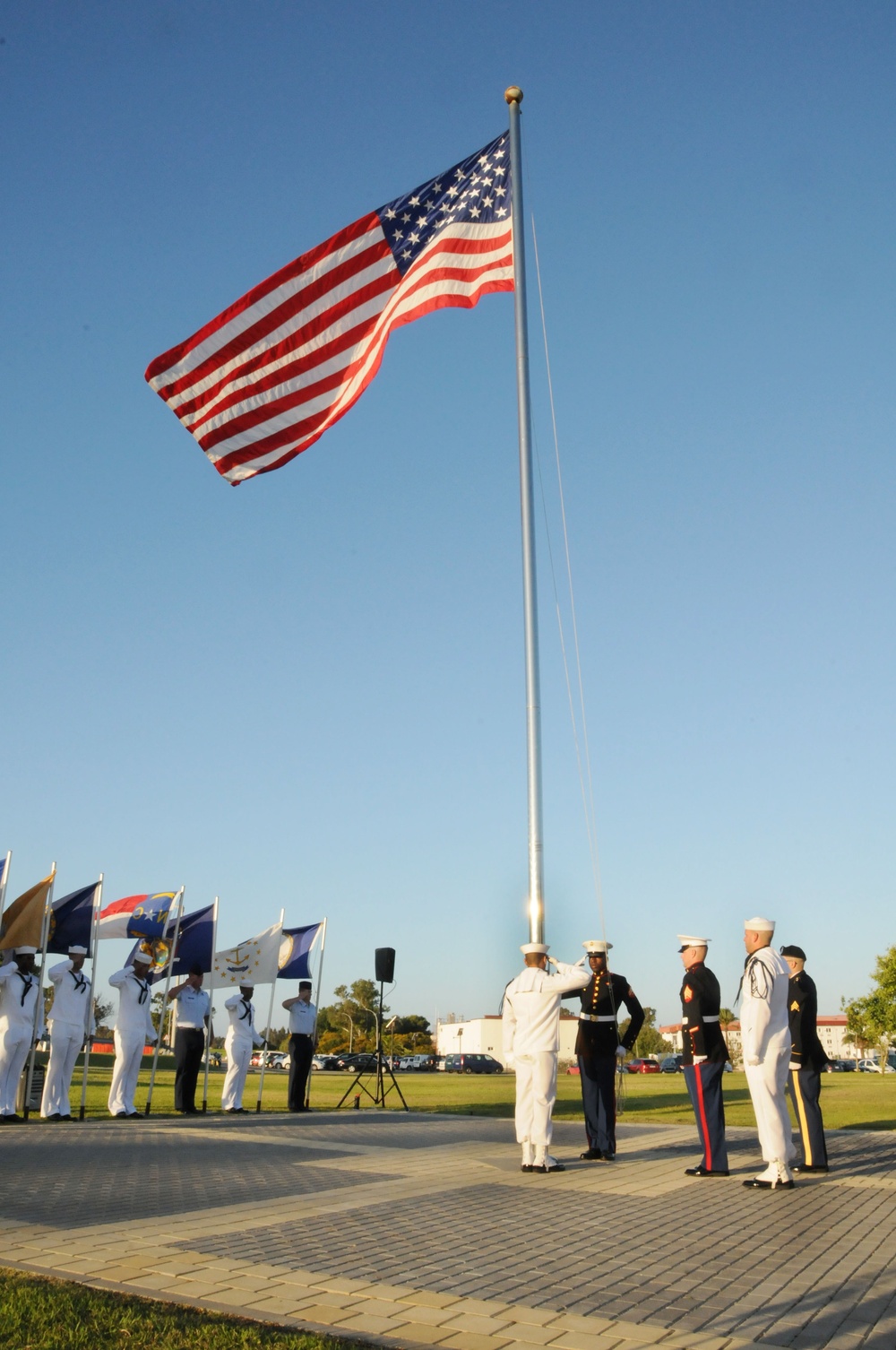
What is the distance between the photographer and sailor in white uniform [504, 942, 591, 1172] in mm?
9523

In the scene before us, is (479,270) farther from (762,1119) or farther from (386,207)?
(762,1119)

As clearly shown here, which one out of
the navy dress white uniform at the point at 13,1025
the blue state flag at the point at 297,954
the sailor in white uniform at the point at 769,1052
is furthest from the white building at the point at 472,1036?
the sailor in white uniform at the point at 769,1052

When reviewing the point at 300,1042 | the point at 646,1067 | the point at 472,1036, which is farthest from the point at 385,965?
the point at 472,1036

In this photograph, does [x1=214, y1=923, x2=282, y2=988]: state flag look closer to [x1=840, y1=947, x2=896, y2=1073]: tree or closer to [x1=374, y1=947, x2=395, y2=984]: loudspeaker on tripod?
[x1=374, y1=947, x2=395, y2=984]: loudspeaker on tripod

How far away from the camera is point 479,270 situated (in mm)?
11594

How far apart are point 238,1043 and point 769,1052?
10987 mm

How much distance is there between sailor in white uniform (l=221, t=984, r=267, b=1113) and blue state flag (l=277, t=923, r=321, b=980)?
699 millimetres

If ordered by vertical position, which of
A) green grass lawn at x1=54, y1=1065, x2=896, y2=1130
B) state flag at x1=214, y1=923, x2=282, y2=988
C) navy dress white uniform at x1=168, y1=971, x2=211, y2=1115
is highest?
state flag at x1=214, y1=923, x2=282, y2=988

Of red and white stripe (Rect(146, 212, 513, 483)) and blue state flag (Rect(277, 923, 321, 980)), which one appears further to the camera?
blue state flag (Rect(277, 923, 321, 980))

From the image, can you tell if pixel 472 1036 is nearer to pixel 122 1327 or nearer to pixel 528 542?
pixel 528 542

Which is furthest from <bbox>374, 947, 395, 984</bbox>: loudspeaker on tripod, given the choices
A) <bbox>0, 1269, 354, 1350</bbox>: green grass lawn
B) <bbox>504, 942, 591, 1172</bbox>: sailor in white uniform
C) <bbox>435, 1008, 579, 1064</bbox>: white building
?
<bbox>435, 1008, 579, 1064</bbox>: white building

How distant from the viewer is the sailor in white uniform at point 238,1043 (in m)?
17.4

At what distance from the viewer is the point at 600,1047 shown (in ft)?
34.4

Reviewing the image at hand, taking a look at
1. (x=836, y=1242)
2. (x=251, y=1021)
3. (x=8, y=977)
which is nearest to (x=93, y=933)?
(x=8, y=977)
